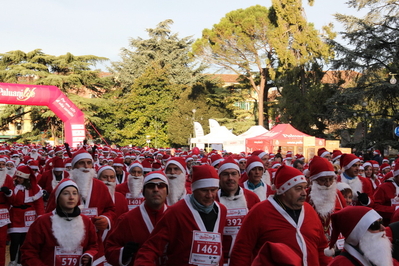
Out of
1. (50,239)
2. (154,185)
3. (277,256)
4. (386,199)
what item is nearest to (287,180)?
(154,185)

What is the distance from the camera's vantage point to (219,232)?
4027 millimetres

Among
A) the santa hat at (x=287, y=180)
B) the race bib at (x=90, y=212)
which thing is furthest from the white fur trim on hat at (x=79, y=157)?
the santa hat at (x=287, y=180)

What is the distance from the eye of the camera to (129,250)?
159 inches

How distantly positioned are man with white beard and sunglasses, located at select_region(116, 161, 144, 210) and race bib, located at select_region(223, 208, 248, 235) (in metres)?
2.72

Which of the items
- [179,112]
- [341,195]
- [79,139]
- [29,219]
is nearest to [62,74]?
[179,112]

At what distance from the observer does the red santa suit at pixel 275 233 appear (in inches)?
149

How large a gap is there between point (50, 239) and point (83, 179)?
154 centimetres

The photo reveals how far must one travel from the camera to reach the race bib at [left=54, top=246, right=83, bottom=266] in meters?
4.55

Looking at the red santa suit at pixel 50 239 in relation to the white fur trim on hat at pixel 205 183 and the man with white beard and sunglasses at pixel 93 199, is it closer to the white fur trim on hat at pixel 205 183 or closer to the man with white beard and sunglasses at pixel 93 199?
the man with white beard and sunglasses at pixel 93 199

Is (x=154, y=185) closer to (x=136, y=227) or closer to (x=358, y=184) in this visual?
(x=136, y=227)

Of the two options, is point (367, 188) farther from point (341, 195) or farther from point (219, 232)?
point (219, 232)

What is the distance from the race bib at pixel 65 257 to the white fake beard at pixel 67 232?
32 millimetres

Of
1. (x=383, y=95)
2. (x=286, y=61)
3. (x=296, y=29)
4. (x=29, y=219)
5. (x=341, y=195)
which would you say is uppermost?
(x=296, y=29)

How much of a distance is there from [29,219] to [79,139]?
26839 mm
